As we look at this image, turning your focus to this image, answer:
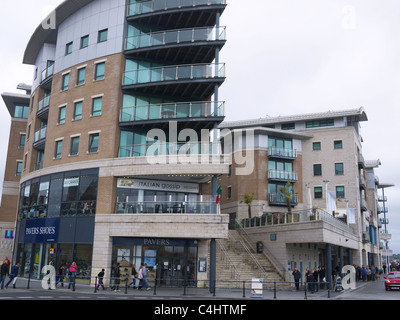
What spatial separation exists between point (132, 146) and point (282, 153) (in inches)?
973

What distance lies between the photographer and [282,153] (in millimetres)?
50438

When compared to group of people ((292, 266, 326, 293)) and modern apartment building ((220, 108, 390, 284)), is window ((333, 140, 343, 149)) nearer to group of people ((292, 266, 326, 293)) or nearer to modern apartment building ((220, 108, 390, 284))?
modern apartment building ((220, 108, 390, 284))

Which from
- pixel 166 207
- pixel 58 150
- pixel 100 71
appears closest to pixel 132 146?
pixel 166 207

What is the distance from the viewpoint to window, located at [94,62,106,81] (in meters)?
32.0

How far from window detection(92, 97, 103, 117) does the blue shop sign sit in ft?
26.4

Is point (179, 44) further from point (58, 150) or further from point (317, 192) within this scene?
point (317, 192)

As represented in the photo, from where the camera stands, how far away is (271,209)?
48.6 meters

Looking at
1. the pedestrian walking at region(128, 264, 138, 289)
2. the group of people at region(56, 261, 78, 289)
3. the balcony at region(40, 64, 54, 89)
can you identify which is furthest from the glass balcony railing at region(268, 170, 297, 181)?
the group of people at region(56, 261, 78, 289)

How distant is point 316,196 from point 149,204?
2964cm

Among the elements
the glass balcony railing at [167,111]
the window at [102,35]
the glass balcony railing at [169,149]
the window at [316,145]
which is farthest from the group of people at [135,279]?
the window at [316,145]

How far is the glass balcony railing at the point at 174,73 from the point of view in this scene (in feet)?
98.5

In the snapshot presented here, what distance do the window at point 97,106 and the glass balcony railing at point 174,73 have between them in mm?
2290

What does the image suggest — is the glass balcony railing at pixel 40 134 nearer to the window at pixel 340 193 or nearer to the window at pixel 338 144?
the window at pixel 338 144
